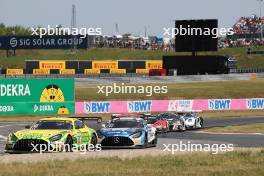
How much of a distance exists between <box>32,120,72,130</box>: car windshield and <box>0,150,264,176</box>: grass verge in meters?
3.59

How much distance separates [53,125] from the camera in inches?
910

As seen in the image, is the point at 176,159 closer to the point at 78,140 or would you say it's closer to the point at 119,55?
the point at 78,140

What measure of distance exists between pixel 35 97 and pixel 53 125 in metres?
25.1

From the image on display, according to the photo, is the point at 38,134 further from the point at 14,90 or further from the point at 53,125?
the point at 14,90

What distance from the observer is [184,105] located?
52.7 meters

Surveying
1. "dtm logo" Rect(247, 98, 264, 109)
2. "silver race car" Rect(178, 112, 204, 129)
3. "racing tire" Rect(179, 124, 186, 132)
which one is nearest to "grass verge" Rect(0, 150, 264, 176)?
"racing tire" Rect(179, 124, 186, 132)

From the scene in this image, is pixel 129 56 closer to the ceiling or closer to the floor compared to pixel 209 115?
closer to the ceiling

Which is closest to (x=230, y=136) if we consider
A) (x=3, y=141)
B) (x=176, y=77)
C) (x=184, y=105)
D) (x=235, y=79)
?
(x=3, y=141)

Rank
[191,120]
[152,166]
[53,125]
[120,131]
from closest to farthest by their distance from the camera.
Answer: [152,166]
[53,125]
[120,131]
[191,120]

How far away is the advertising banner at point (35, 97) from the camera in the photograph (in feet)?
156

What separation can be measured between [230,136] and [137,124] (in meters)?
8.57

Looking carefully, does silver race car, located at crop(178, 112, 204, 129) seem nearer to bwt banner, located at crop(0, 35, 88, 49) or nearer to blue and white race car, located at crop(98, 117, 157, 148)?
blue and white race car, located at crop(98, 117, 157, 148)

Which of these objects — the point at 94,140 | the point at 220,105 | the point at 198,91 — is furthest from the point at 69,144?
the point at 198,91

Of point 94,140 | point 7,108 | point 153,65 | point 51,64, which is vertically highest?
point 51,64
